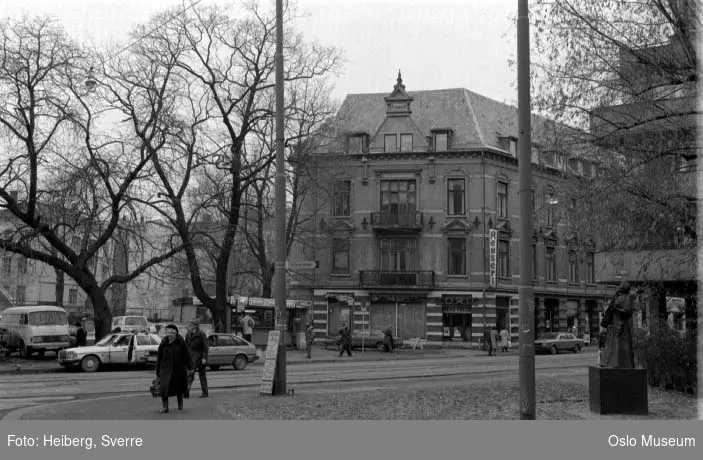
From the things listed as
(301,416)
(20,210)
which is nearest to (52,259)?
(20,210)

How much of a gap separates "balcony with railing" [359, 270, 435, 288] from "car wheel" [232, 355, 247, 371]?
21600mm

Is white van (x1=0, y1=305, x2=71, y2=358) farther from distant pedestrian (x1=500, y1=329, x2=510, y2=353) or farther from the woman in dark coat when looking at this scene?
distant pedestrian (x1=500, y1=329, x2=510, y2=353)

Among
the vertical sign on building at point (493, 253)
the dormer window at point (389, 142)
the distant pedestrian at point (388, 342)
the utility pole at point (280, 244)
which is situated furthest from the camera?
the dormer window at point (389, 142)

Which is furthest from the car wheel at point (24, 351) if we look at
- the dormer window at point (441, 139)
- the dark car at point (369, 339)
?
the dormer window at point (441, 139)

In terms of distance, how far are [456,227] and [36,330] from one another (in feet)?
90.4

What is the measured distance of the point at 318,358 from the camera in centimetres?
3881

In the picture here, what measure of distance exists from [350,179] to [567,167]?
3730cm

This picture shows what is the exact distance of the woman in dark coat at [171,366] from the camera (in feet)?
46.0

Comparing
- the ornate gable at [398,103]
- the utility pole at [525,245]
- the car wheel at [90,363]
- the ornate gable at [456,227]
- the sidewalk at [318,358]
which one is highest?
the ornate gable at [398,103]

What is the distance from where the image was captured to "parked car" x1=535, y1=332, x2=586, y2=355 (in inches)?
1940

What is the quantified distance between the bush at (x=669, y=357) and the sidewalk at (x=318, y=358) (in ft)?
64.9

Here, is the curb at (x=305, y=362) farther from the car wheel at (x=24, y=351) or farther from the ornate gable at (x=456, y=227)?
the ornate gable at (x=456, y=227)

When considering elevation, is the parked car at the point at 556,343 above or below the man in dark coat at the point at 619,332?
below
